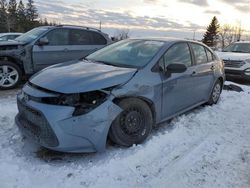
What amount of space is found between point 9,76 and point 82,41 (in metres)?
2.33

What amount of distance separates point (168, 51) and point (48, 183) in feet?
9.49

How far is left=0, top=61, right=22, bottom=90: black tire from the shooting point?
25.7 feet

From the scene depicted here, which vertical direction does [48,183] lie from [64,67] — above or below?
below

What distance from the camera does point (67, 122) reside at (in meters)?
3.79

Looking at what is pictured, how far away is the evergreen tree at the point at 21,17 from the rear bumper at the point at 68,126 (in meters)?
61.7

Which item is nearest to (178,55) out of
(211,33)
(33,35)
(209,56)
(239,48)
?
(209,56)

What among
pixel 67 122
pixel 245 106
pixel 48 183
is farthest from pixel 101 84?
pixel 245 106

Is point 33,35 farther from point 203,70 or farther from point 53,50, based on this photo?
point 203,70

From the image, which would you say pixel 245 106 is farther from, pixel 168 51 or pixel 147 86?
pixel 147 86

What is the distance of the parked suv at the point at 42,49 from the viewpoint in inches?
312

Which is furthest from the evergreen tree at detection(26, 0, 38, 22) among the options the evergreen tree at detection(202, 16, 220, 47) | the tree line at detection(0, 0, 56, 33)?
the evergreen tree at detection(202, 16, 220, 47)

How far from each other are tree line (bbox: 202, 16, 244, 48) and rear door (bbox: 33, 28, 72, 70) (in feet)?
159

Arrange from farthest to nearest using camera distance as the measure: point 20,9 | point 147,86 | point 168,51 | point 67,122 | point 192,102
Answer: point 20,9 < point 192,102 < point 168,51 < point 147,86 < point 67,122

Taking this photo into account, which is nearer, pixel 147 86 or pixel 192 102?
pixel 147 86
